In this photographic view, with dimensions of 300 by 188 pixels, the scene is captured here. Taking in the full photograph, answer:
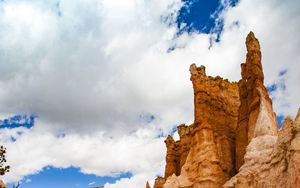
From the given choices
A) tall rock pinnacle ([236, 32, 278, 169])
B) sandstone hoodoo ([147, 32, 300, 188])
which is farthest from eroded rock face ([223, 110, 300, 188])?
tall rock pinnacle ([236, 32, 278, 169])

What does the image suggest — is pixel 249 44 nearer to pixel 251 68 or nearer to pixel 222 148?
pixel 251 68

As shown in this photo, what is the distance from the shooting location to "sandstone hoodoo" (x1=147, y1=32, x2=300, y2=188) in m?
34.7

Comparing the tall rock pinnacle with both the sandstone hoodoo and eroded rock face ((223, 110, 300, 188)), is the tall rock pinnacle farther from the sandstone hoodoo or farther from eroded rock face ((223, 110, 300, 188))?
eroded rock face ((223, 110, 300, 188))

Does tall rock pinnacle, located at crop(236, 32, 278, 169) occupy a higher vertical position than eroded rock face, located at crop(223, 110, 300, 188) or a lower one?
higher

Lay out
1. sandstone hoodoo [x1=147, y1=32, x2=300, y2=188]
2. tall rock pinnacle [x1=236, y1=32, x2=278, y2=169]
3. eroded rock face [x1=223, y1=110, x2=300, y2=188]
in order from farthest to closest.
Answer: tall rock pinnacle [x1=236, y1=32, x2=278, y2=169], sandstone hoodoo [x1=147, y1=32, x2=300, y2=188], eroded rock face [x1=223, y1=110, x2=300, y2=188]

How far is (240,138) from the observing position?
50.9 metres

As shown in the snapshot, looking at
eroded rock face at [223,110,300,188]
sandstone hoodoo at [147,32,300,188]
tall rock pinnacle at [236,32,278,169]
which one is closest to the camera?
eroded rock face at [223,110,300,188]

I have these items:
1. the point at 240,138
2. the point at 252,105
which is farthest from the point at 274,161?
the point at 240,138

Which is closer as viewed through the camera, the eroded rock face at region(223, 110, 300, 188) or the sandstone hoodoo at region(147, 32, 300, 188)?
the eroded rock face at region(223, 110, 300, 188)

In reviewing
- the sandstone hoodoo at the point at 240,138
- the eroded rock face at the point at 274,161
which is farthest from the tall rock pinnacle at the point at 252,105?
the eroded rock face at the point at 274,161

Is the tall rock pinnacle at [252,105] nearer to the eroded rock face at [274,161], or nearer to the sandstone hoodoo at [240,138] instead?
the sandstone hoodoo at [240,138]

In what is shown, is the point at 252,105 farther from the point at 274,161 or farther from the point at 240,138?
the point at 274,161

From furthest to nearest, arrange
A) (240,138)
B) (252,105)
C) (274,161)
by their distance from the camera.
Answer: (240,138) < (252,105) < (274,161)

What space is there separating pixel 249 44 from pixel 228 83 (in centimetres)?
1399
